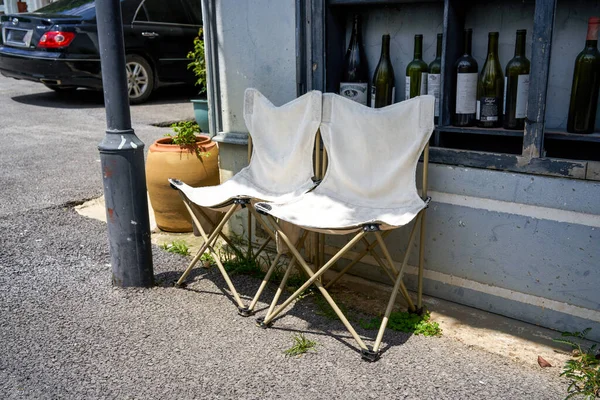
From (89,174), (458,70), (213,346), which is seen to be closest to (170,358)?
(213,346)

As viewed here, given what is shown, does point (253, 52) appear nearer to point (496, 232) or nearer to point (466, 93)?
point (466, 93)

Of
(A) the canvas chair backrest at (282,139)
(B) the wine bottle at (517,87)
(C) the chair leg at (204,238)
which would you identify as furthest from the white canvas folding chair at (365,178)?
(B) the wine bottle at (517,87)

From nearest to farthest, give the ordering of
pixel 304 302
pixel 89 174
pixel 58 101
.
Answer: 1. pixel 304 302
2. pixel 89 174
3. pixel 58 101

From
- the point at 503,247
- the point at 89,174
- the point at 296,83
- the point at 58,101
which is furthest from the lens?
the point at 58,101

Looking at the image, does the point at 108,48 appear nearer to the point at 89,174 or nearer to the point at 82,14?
the point at 89,174

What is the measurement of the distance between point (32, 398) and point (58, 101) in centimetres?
795

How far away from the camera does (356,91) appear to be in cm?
366

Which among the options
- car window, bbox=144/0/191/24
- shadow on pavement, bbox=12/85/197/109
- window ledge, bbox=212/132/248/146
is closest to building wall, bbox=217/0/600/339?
window ledge, bbox=212/132/248/146

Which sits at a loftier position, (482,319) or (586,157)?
(586,157)

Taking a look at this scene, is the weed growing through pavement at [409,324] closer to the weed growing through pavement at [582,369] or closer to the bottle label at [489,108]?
the weed growing through pavement at [582,369]

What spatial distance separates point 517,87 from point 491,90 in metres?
0.20

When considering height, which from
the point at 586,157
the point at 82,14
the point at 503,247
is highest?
the point at 82,14

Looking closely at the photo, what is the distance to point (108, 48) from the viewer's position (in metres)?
3.25

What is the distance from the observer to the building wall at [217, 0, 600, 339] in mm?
2904
